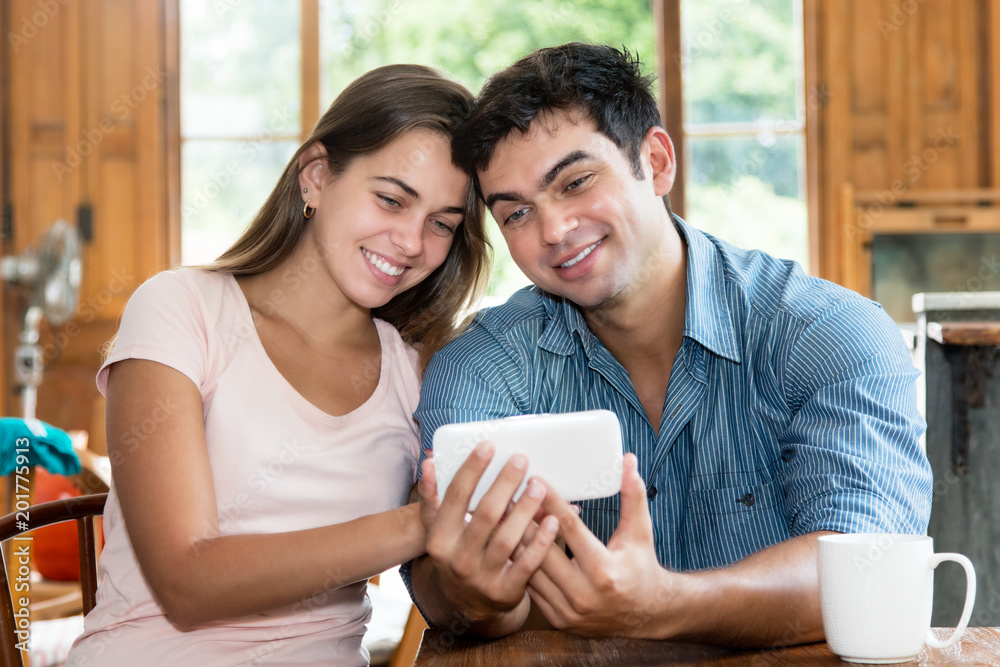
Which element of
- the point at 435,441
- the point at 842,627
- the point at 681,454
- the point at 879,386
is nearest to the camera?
the point at 842,627

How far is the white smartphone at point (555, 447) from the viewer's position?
36.0 inches

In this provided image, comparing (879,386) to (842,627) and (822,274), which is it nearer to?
(842,627)

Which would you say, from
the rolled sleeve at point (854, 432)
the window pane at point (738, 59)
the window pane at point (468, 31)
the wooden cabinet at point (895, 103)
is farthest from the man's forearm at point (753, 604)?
the window pane at point (738, 59)

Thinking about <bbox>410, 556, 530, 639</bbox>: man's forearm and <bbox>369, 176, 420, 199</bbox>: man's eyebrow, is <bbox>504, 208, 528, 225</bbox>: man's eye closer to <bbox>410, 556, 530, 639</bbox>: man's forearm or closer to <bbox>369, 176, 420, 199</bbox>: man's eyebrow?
<bbox>369, 176, 420, 199</bbox>: man's eyebrow

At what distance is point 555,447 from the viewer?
0.92 metres

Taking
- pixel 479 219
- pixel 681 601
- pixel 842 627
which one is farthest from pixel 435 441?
pixel 479 219

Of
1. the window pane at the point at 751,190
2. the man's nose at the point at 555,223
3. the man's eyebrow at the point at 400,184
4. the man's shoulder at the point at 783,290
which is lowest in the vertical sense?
the man's shoulder at the point at 783,290

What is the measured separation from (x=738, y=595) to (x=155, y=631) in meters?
0.81

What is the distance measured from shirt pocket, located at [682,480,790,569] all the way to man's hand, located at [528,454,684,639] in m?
0.41

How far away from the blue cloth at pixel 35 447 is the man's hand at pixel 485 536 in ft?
4.12

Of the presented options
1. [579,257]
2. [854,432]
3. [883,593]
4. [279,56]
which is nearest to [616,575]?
[883,593]

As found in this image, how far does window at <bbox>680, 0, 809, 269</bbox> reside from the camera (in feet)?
15.0

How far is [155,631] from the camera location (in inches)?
48.9

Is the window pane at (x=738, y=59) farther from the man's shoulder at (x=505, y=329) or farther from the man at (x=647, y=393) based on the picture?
the man's shoulder at (x=505, y=329)
